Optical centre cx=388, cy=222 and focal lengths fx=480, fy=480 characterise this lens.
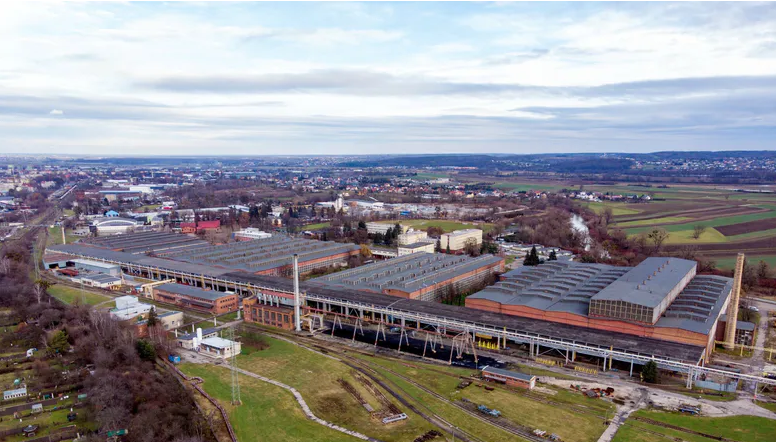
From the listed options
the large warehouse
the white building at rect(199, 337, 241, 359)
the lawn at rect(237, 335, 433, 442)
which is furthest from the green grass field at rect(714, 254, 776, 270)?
the white building at rect(199, 337, 241, 359)

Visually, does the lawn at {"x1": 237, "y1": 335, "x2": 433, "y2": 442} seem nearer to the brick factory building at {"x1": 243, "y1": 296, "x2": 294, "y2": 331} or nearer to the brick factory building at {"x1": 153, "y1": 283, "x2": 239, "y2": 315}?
the brick factory building at {"x1": 243, "y1": 296, "x2": 294, "y2": 331}

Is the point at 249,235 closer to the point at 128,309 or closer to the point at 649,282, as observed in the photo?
the point at 128,309

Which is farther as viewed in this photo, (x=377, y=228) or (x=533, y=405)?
(x=377, y=228)

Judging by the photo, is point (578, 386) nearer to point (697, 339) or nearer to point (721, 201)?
point (697, 339)

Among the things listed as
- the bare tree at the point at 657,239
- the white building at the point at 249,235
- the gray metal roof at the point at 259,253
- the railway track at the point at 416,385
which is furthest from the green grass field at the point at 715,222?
the railway track at the point at 416,385

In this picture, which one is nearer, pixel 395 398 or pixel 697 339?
pixel 395 398

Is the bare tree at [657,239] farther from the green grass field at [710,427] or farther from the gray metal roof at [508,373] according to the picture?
the gray metal roof at [508,373]

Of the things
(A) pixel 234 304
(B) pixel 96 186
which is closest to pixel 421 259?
(A) pixel 234 304

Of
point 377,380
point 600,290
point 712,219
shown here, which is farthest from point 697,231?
point 377,380
